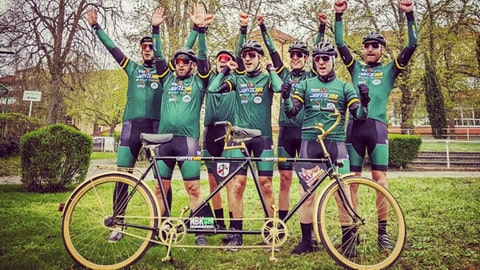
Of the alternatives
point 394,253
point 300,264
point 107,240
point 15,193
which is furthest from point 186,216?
point 15,193

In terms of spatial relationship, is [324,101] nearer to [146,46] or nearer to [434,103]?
[146,46]

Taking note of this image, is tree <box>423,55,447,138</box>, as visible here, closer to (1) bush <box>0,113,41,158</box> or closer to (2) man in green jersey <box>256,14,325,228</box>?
(2) man in green jersey <box>256,14,325,228</box>

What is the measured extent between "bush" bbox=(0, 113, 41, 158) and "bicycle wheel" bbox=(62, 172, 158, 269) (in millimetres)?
8936

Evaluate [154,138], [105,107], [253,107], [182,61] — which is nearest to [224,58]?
[182,61]

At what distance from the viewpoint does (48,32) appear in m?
10.2

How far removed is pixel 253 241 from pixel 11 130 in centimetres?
981

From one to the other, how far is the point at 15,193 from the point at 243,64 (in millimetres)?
5954

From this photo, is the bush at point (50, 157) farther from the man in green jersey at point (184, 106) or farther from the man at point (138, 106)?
the man in green jersey at point (184, 106)

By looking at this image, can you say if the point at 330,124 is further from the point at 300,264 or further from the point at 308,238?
the point at 300,264

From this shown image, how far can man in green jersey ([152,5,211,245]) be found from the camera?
409 cm

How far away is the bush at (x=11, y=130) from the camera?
1038cm

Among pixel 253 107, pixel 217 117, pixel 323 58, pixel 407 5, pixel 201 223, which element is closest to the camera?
pixel 201 223

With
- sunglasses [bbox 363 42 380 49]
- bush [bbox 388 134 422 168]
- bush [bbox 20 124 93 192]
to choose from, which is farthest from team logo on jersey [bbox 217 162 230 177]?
bush [bbox 388 134 422 168]

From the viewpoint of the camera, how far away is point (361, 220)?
335 cm
